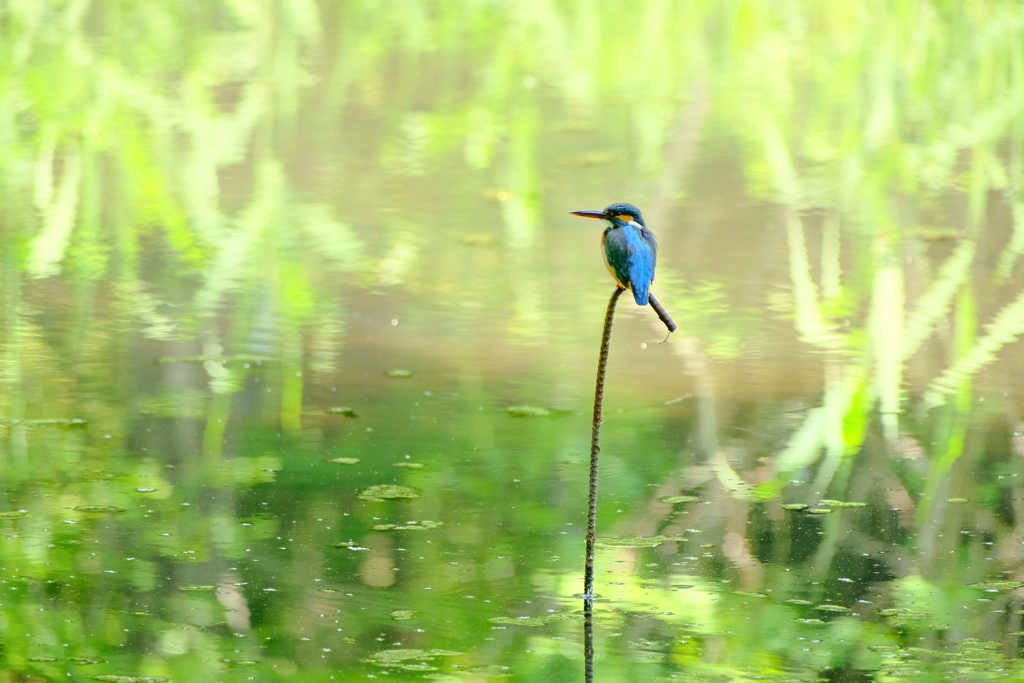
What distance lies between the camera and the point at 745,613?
2.73 metres

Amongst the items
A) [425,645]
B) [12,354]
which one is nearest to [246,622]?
[425,645]

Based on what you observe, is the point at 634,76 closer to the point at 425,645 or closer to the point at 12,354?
the point at 12,354

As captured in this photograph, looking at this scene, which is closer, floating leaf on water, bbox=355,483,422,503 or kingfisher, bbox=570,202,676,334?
kingfisher, bbox=570,202,676,334

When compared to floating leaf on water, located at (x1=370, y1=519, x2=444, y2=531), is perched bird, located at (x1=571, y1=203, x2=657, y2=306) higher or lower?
higher

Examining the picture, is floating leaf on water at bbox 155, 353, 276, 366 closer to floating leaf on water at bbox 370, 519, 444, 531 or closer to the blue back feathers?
floating leaf on water at bbox 370, 519, 444, 531

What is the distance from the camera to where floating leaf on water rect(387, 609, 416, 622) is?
267 centimetres

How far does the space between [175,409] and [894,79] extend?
15.2ft

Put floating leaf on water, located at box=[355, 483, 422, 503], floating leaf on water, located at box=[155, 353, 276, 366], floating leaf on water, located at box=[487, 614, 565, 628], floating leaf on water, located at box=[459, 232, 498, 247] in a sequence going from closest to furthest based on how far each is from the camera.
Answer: floating leaf on water, located at box=[487, 614, 565, 628]
floating leaf on water, located at box=[355, 483, 422, 503]
floating leaf on water, located at box=[155, 353, 276, 366]
floating leaf on water, located at box=[459, 232, 498, 247]

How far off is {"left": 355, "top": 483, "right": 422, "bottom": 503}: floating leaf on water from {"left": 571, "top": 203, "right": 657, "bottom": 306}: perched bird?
1.00 metres

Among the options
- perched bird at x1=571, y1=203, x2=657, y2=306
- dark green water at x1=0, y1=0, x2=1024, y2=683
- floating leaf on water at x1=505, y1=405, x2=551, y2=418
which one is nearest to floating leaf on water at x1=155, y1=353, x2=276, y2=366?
dark green water at x1=0, y1=0, x2=1024, y2=683

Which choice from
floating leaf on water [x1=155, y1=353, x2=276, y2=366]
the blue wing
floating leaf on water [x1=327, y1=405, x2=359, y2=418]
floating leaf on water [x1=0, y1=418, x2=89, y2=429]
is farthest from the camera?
floating leaf on water [x1=155, y1=353, x2=276, y2=366]

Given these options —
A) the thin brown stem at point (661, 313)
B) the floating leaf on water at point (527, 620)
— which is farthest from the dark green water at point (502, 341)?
the thin brown stem at point (661, 313)

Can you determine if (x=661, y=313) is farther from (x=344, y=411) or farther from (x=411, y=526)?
(x=344, y=411)

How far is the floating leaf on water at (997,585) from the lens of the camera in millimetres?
2873
